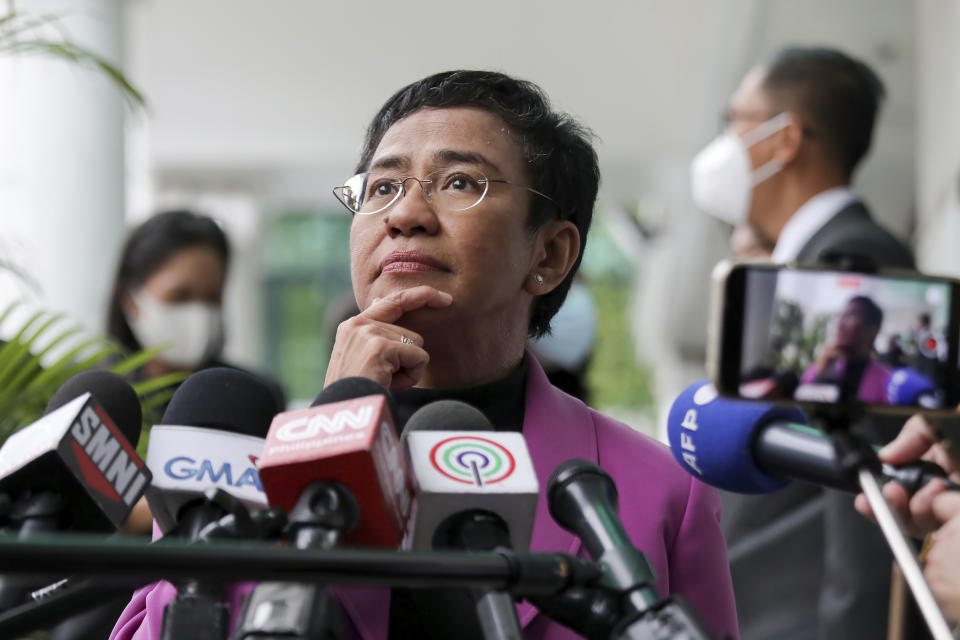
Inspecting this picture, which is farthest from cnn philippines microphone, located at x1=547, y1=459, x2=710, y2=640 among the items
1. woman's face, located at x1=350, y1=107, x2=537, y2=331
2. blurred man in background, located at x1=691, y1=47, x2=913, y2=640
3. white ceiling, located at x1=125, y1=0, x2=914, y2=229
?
white ceiling, located at x1=125, y1=0, x2=914, y2=229

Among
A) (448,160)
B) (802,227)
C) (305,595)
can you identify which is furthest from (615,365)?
(305,595)

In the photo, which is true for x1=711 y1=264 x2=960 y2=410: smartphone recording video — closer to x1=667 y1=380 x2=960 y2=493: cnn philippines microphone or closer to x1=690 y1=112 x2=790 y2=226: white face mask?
x1=667 y1=380 x2=960 y2=493: cnn philippines microphone

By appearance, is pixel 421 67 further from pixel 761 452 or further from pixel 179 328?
pixel 761 452

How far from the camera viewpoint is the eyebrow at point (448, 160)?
187 centimetres

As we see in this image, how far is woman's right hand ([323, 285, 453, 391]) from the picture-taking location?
5.40 feet

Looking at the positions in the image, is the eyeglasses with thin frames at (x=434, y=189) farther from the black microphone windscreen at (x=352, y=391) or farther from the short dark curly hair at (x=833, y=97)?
the short dark curly hair at (x=833, y=97)

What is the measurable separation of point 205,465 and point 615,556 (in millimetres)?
489

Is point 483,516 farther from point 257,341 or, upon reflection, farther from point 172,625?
point 257,341

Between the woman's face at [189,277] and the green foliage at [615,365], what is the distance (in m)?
9.95

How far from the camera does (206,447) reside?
1343 millimetres

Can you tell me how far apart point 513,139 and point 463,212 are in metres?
0.19

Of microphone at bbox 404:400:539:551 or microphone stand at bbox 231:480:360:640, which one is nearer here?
microphone stand at bbox 231:480:360:640

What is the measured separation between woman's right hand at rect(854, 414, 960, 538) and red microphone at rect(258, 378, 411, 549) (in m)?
0.52

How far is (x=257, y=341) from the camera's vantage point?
45.3 feet
